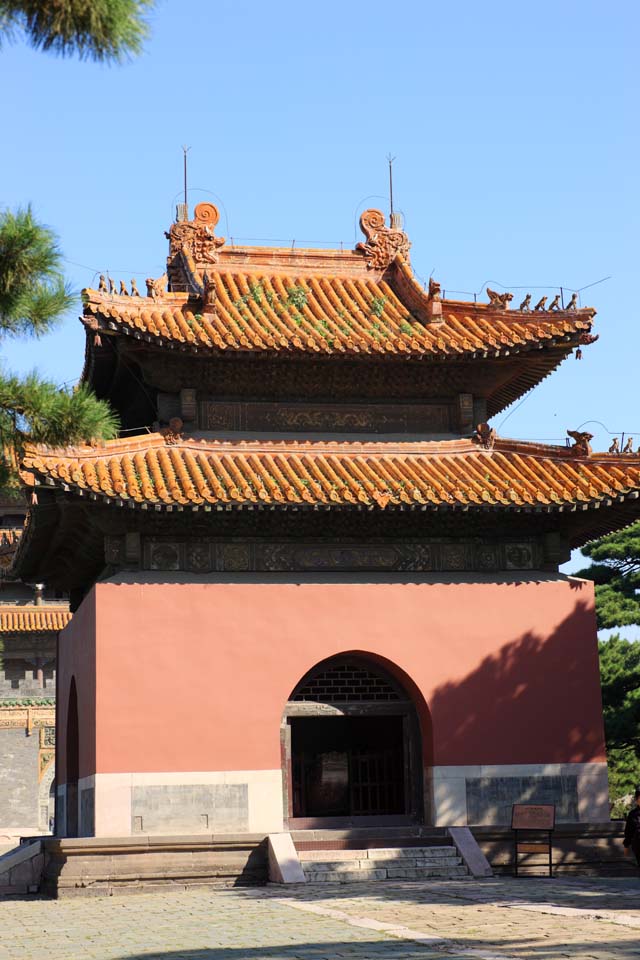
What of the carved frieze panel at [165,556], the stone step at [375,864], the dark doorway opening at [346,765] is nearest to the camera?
the stone step at [375,864]

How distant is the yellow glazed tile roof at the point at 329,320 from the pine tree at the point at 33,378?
7.17 metres

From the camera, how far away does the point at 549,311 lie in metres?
21.1

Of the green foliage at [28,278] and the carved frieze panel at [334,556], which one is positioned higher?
the green foliage at [28,278]

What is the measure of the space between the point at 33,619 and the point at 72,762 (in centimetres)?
2025

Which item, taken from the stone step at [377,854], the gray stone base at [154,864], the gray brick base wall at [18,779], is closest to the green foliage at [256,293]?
Answer: the gray stone base at [154,864]

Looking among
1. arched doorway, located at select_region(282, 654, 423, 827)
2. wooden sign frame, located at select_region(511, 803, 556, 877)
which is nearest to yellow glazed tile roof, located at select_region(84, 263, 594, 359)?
arched doorway, located at select_region(282, 654, 423, 827)

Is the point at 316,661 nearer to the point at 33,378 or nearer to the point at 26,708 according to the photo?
the point at 33,378

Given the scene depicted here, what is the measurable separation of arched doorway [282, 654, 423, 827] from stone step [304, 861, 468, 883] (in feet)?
5.93

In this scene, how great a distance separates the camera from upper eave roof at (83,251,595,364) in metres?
19.5

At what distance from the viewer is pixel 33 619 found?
41.9 meters

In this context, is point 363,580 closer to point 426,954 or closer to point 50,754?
point 426,954

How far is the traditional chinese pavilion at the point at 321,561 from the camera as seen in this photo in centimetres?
1823

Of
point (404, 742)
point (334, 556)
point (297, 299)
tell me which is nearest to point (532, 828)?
point (404, 742)

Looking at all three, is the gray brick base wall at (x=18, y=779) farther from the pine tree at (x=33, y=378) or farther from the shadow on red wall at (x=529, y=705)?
the pine tree at (x=33, y=378)
